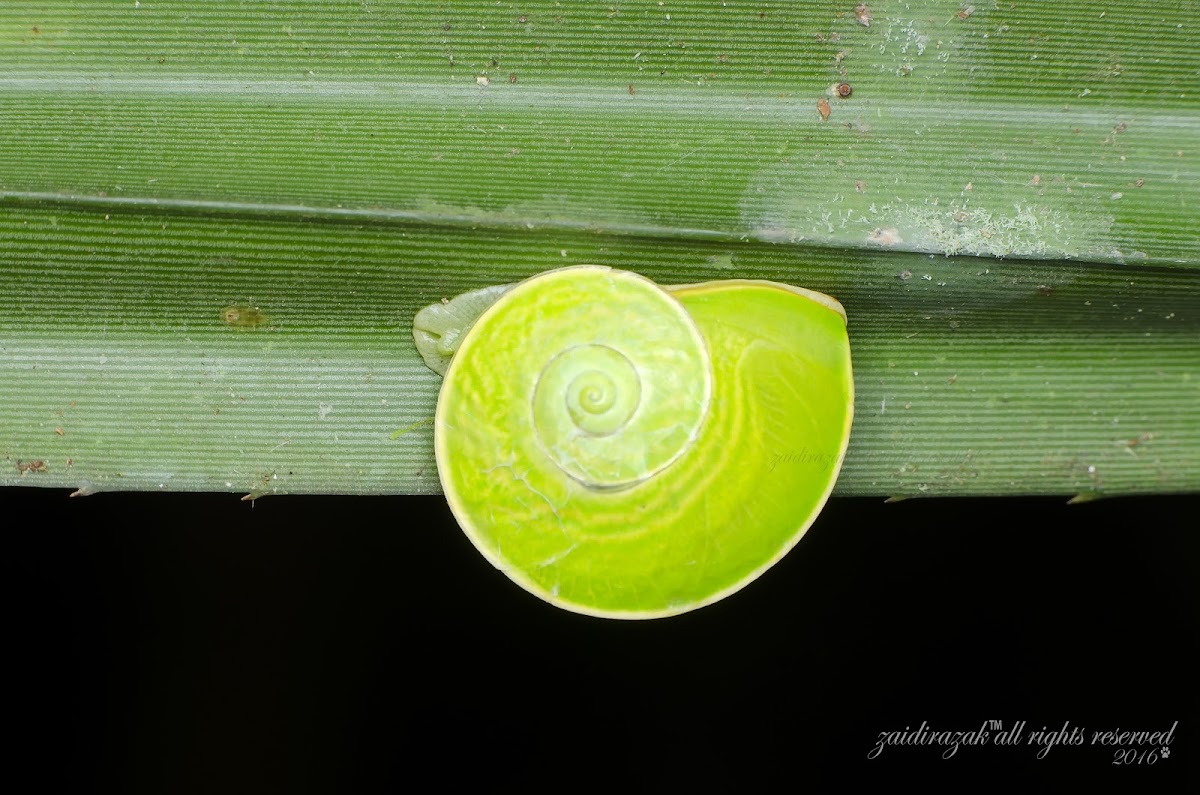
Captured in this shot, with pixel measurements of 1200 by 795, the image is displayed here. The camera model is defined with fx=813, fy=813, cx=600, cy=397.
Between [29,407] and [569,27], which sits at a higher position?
[569,27]

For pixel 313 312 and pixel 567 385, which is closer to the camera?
pixel 567 385

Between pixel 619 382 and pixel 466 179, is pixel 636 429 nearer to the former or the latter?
pixel 619 382

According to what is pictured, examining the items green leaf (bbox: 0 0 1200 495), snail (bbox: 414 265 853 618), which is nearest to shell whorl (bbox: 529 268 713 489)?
snail (bbox: 414 265 853 618)

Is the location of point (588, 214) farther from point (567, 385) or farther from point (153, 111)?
point (153, 111)

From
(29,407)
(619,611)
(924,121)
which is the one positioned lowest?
(619,611)

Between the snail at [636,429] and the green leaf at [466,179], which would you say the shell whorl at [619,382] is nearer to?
the snail at [636,429]

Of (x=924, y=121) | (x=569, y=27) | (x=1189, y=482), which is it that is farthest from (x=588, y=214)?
(x=1189, y=482)
